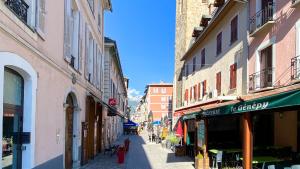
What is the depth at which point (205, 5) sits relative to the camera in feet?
129

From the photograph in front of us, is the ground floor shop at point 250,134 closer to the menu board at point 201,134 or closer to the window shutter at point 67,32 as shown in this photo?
the menu board at point 201,134

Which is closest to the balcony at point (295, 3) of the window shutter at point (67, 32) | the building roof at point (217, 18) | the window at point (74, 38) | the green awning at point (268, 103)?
the green awning at point (268, 103)

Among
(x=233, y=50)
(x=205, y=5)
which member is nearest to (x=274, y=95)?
(x=233, y=50)

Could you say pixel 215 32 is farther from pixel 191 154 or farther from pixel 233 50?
pixel 191 154

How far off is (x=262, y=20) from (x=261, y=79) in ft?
8.21

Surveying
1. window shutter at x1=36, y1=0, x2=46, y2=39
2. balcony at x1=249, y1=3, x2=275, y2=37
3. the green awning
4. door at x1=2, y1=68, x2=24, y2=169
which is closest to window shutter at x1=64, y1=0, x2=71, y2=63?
window shutter at x1=36, y1=0, x2=46, y2=39

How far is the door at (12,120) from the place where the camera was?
7695 millimetres

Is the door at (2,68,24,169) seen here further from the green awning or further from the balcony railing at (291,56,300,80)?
the balcony railing at (291,56,300,80)

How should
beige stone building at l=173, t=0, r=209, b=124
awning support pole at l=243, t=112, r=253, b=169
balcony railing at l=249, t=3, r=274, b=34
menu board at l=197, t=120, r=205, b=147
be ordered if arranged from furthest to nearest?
beige stone building at l=173, t=0, r=209, b=124
menu board at l=197, t=120, r=205, b=147
balcony railing at l=249, t=3, r=274, b=34
awning support pole at l=243, t=112, r=253, b=169

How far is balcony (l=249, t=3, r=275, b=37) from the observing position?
1553 cm

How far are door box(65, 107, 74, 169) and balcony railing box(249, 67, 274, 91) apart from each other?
7.90 metres

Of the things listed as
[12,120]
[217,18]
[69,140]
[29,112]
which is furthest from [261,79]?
[12,120]

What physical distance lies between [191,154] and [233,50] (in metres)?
7.78

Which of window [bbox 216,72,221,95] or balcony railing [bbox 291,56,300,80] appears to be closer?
balcony railing [bbox 291,56,300,80]
